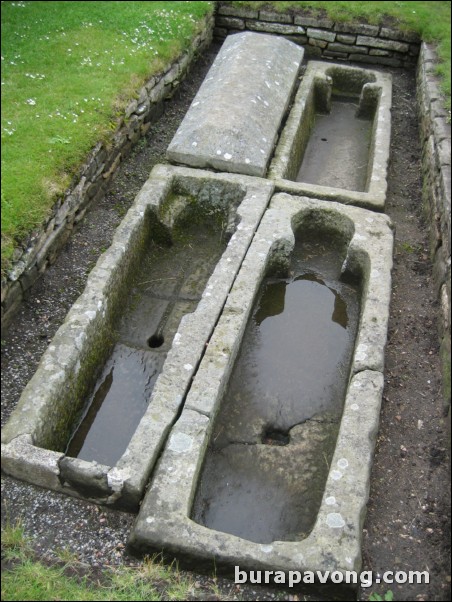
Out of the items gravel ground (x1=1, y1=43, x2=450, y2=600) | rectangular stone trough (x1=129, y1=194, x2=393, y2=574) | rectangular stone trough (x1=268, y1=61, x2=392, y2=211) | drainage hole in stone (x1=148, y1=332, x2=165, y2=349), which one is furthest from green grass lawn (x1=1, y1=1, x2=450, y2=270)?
rectangular stone trough (x1=129, y1=194, x2=393, y2=574)

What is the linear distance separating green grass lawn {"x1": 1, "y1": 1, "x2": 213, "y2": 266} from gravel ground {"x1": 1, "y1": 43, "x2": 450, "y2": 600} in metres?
0.61

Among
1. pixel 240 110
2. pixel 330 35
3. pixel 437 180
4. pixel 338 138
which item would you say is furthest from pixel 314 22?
pixel 437 180

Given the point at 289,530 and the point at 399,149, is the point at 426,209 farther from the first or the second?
the point at 289,530

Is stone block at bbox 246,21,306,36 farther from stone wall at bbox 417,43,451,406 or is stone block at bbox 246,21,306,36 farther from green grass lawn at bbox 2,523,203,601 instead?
green grass lawn at bbox 2,523,203,601

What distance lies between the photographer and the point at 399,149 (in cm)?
812

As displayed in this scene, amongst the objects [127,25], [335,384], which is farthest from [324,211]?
[127,25]

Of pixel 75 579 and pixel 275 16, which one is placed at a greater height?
pixel 275 16

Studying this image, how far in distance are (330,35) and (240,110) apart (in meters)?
4.08

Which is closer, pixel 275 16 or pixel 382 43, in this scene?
pixel 382 43

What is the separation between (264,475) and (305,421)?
633mm

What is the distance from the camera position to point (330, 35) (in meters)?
10.0

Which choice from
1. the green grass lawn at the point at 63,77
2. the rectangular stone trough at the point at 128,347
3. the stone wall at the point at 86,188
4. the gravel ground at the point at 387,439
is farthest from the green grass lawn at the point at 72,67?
the rectangular stone trough at the point at 128,347

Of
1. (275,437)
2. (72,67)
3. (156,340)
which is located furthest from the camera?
(72,67)

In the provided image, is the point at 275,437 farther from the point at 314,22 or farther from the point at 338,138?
the point at 314,22
